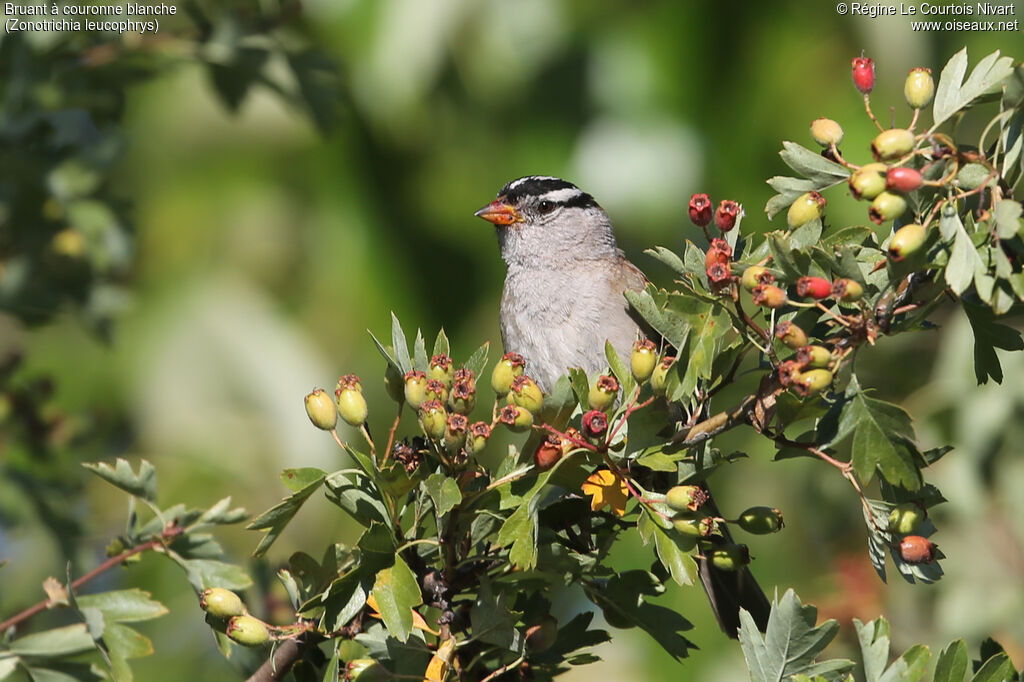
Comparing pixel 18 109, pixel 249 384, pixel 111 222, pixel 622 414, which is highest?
pixel 18 109

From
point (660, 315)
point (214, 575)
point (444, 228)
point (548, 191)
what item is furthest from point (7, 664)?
point (444, 228)

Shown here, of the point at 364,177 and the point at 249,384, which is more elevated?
the point at 364,177

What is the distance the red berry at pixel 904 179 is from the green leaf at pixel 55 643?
5.82 feet

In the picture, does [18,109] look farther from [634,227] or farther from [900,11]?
[900,11]

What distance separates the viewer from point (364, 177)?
6.20m

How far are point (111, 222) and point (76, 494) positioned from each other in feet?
2.69

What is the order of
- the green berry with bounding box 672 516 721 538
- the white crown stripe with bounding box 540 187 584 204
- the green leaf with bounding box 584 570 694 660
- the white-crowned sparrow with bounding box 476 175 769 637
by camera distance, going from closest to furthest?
the green berry with bounding box 672 516 721 538
the green leaf with bounding box 584 570 694 660
the white-crowned sparrow with bounding box 476 175 769 637
the white crown stripe with bounding box 540 187 584 204

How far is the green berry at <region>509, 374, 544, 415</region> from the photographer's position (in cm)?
189

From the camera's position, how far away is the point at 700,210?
2045 mm

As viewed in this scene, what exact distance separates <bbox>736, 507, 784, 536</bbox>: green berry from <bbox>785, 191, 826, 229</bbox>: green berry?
51 cm

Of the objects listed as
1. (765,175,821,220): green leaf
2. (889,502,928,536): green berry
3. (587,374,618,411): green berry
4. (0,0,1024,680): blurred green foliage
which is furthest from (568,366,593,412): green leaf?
(0,0,1024,680): blurred green foliage

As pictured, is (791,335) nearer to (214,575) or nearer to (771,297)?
(771,297)

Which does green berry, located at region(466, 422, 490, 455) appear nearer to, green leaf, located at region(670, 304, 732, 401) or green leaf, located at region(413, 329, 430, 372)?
green leaf, located at region(413, 329, 430, 372)

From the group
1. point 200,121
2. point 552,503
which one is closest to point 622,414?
point 552,503
